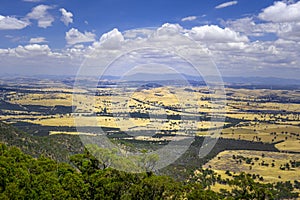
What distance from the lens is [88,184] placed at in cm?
1675

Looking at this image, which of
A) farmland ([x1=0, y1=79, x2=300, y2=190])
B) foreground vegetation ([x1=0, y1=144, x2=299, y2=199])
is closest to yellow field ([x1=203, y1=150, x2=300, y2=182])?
farmland ([x1=0, y1=79, x2=300, y2=190])

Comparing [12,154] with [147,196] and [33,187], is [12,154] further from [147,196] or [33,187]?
[147,196]

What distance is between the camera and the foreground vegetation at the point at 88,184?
50.4 ft

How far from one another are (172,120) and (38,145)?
70.1 metres

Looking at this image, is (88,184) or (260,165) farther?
(260,165)

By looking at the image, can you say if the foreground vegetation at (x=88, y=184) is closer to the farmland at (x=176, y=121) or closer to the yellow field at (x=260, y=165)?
the farmland at (x=176, y=121)

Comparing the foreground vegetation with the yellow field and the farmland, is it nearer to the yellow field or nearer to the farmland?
the farmland

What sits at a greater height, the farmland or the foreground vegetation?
the foreground vegetation

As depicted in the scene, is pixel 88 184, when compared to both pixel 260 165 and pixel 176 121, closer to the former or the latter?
pixel 260 165

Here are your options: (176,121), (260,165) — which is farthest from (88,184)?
(176,121)

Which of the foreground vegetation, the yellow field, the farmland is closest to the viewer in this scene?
the foreground vegetation

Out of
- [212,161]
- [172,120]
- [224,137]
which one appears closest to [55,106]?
[172,120]

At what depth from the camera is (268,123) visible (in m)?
130

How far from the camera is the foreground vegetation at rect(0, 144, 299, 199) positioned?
15.4 metres
